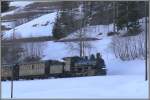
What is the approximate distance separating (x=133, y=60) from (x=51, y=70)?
0.77m

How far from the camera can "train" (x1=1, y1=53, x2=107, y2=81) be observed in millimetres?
3592

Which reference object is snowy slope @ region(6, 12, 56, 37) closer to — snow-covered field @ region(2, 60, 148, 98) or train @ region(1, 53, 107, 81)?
train @ region(1, 53, 107, 81)

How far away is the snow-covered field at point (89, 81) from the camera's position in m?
3.43

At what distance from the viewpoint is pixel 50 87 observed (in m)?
3.74

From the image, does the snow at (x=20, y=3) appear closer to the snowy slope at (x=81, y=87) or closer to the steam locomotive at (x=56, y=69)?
the steam locomotive at (x=56, y=69)

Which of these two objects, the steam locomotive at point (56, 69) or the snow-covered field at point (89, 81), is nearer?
the snow-covered field at point (89, 81)

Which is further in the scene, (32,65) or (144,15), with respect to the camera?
(32,65)

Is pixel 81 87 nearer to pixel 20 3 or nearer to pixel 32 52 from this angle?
pixel 32 52

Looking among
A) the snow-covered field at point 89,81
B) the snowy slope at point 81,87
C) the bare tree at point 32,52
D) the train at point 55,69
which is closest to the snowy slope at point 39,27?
the snow-covered field at point 89,81

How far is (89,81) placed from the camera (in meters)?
3.61

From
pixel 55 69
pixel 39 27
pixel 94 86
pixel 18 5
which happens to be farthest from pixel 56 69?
pixel 18 5

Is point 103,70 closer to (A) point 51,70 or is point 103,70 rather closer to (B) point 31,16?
(A) point 51,70

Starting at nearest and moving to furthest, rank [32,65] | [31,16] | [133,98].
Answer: [133,98] < [31,16] < [32,65]

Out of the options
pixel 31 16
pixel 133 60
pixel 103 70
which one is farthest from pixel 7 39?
pixel 133 60
